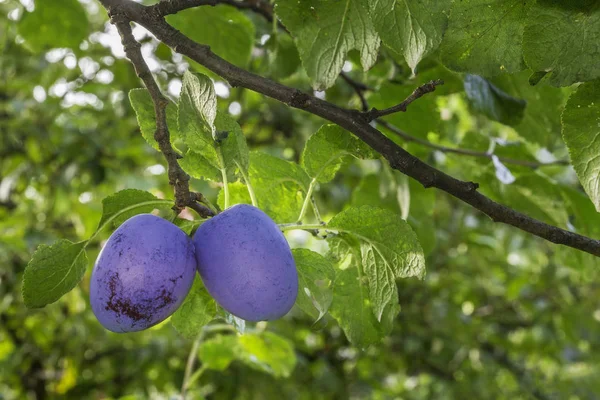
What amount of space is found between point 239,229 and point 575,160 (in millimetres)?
347

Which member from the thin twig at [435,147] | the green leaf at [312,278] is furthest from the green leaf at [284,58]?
the green leaf at [312,278]

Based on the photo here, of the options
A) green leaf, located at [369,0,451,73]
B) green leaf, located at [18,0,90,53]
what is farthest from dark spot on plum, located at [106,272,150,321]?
green leaf, located at [18,0,90,53]

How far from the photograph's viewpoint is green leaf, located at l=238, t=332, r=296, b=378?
1.40 meters

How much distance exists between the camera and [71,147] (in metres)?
2.07

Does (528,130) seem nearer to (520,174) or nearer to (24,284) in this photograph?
(520,174)

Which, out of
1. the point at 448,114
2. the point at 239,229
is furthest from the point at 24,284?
the point at 448,114

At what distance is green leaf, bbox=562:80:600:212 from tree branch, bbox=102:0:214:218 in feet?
1.25

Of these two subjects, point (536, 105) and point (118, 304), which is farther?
point (536, 105)

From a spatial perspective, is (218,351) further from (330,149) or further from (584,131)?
(584,131)

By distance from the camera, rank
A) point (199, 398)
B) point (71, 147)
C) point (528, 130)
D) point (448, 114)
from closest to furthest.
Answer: point (528, 130)
point (199, 398)
point (71, 147)
point (448, 114)

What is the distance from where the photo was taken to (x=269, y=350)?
1414 millimetres

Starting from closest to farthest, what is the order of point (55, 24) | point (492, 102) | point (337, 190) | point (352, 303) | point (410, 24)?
point (410, 24) → point (352, 303) → point (492, 102) → point (55, 24) → point (337, 190)

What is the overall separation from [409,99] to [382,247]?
18 cm

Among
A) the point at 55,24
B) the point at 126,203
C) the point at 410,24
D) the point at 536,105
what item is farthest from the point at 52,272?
the point at 55,24
